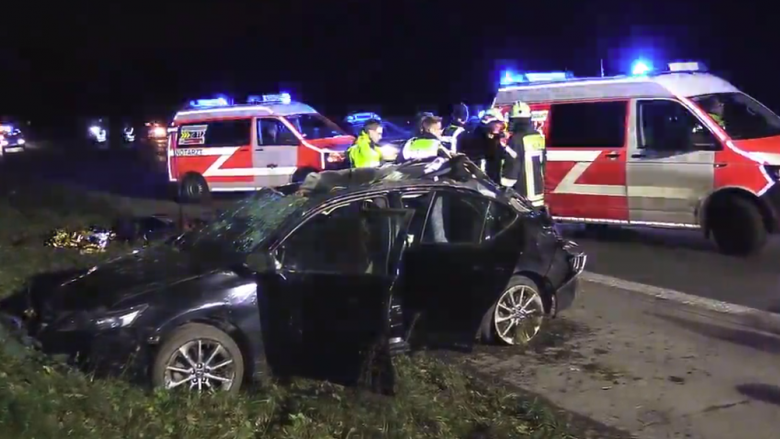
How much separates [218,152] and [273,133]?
1.19m

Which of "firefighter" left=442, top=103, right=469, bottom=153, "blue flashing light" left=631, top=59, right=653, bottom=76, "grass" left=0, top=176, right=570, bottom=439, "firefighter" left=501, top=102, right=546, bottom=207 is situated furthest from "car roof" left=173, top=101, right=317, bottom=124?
"grass" left=0, top=176, right=570, bottom=439

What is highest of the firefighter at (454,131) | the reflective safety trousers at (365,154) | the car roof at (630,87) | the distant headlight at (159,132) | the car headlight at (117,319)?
the distant headlight at (159,132)

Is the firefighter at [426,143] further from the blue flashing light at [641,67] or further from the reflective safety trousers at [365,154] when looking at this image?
the blue flashing light at [641,67]

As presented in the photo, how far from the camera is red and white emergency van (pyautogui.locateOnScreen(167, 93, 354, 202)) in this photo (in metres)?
16.3

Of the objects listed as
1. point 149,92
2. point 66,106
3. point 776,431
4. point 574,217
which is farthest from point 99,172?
point 66,106

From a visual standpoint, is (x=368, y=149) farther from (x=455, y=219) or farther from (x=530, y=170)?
(x=455, y=219)

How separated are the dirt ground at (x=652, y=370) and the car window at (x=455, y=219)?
2.95 feet

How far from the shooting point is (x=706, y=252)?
10852 mm

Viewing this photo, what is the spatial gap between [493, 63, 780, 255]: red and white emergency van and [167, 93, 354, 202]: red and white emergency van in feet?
17.0

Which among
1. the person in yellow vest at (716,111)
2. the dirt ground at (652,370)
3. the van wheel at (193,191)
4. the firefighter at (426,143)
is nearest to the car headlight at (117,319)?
the dirt ground at (652,370)

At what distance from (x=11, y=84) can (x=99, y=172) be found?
147 feet

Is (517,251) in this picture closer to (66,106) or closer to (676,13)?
(676,13)

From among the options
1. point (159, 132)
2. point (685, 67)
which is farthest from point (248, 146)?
point (159, 132)

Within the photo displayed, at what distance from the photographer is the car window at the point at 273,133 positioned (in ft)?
53.7
